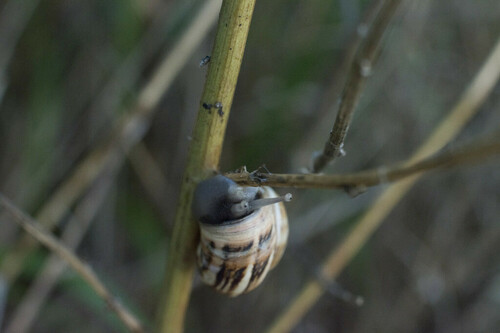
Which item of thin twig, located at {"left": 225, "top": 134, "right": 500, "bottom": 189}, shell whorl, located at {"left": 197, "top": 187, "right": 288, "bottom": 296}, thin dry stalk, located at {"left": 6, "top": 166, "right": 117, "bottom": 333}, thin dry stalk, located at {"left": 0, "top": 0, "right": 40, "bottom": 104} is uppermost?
thin dry stalk, located at {"left": 0, "top": 0, "right": 40, "bottom": 104}

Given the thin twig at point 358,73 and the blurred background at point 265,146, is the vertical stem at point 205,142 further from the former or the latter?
the blurred background at point 265,146

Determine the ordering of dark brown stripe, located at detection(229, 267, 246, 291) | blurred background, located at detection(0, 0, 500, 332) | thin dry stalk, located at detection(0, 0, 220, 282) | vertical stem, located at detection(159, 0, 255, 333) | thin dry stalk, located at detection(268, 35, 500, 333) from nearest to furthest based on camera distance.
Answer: vertical stem, located at detection(159, 0, 255, 333) → dark brown stripe, located at detection(229, 267, 246, 291) → thin dry stalk, located at detection(268, 35, 500, 333) → thin dry stalk, located at detection(0, 0, 220, 282) → blurred background, located at detection(0, 0, 500, 332)

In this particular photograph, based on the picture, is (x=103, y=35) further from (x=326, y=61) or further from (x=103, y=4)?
(x=326, y=61)

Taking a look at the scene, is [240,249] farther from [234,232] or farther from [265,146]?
[265,146]

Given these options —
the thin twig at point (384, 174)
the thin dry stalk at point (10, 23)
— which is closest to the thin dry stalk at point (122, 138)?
the thin dry stalk at point (10, 23)

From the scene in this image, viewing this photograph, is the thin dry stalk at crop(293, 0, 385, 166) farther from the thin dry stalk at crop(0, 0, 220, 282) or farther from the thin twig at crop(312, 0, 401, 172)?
the thin twig at crop(312, 0, 401, 172)

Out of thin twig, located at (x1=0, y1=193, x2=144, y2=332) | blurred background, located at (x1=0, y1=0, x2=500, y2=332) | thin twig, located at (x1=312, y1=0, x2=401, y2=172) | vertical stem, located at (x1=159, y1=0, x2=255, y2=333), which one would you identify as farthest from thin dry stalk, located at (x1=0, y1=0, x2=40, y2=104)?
thin twig, located at (x1=312, y1=0, x2=401, y2=172)

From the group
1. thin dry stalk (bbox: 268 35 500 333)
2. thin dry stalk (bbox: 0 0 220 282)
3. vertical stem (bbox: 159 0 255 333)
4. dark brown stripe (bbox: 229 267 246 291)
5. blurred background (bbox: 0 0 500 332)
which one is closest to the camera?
vertical stem (bbox: 159 0 255 333)
